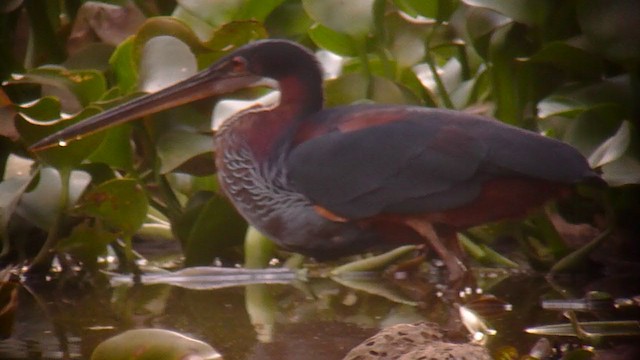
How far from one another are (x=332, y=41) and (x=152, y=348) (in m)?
2.68

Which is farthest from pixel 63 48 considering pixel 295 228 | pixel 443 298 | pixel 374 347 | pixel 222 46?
pixel 374 347

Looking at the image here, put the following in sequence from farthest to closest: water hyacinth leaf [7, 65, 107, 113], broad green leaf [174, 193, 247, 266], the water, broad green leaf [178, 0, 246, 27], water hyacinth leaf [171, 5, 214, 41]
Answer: water hyacinth leaf [171, 5, 214, 41] → broad green leaf [178, 0, 246, 27] → broad green leaf [174, 193, 247, 266] → water hyacinth leaf [7, 65, 107, 113] → the water

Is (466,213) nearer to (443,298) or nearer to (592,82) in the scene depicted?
(443,298)

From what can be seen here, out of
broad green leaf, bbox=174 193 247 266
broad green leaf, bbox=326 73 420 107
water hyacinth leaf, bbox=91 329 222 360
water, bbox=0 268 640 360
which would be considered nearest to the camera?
water hyacinth leaf, bbox=91 329 222 360

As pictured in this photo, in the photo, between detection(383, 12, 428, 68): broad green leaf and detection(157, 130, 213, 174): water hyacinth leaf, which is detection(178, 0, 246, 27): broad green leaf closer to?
detection(157, 130, 213, 174): water hyacinth leaf

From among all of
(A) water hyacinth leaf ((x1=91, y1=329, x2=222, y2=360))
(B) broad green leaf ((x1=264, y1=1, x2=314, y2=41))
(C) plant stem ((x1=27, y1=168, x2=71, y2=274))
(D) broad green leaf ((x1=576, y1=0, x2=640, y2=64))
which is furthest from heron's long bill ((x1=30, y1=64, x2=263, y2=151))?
(A) water hyacinth leaf ((x1=91, y1=329, x2=222, y2=360))

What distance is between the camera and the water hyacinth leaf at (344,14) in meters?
4.82

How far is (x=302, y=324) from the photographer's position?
3938 millimetres

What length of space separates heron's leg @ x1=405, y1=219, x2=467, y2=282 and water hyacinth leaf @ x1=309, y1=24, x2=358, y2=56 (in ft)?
3.88

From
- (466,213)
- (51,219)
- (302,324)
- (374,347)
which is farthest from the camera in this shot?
(51,219)

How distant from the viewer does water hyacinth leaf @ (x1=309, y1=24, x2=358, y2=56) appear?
5.30 metres

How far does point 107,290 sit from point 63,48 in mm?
1434

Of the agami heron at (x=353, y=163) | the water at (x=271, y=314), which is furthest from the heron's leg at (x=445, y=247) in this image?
the water at (x=271, y=314)

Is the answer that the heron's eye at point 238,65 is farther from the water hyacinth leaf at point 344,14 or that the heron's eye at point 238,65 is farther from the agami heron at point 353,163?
the water hyacinth leaf at point 344,14
